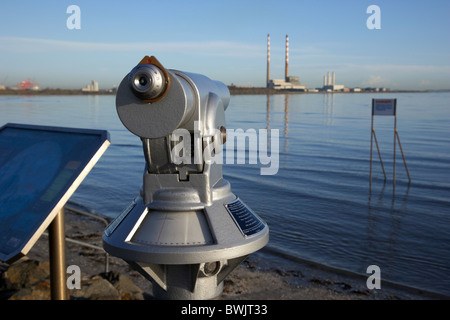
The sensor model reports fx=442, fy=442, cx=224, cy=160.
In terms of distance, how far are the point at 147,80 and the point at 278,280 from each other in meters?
5.84

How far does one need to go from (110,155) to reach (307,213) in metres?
12.4

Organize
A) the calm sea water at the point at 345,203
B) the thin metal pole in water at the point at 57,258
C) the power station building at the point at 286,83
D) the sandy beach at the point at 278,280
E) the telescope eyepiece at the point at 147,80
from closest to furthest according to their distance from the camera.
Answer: the telescope eyepiece at the point at 147,80 < the thin metal pole in water at the point at 57,258 < the sandy beach at the point at 278,280 < the calm sea water at the point at 345,203 < the power station building at the point at 286,83

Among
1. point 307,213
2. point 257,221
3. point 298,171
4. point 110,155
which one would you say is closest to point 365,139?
point 298,171

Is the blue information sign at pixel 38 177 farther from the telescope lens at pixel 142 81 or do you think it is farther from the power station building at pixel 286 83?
the power station building at pixel 286 83

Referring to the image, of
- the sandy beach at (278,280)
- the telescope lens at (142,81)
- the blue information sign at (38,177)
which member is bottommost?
the sandy beach at (278,280)

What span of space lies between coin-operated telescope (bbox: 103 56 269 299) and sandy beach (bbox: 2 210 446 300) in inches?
168

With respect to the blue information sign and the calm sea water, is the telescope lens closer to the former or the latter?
the blue information sign

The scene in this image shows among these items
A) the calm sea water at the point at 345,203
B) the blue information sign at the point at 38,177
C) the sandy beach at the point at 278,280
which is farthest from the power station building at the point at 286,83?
the blue information sign at the point at 38,177

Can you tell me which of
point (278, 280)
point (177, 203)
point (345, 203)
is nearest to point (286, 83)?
point (345, 203)

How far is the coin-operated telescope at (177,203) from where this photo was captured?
6.71ft

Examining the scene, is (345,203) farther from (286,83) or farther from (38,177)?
(286,83)

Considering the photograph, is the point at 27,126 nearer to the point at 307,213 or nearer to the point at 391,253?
the point at 391,253

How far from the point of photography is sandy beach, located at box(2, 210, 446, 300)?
662 cm

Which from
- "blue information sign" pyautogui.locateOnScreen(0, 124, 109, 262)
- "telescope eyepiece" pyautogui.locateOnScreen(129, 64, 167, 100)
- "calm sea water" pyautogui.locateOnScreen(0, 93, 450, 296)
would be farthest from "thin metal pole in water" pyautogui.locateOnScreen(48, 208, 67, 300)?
"calm sea water" pyautogui.locateOnScreen(0, 93, 450, 296)
